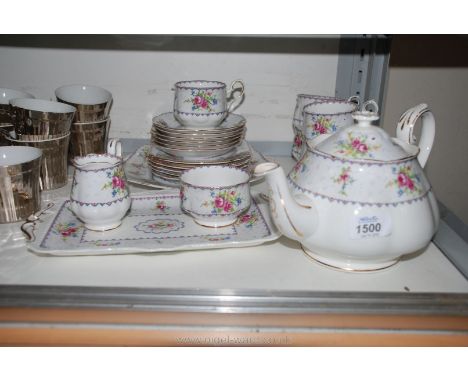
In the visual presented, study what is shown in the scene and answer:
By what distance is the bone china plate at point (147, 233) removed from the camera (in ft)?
2.55

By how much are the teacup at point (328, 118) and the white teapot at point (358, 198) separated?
0.34 m

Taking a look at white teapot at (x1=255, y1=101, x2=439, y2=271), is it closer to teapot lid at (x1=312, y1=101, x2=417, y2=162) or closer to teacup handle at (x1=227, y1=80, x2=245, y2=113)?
teapot lid at (x1=312, y1=101, x2=417, y2=162)

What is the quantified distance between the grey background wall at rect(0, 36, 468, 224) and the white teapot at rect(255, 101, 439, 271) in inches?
21.4

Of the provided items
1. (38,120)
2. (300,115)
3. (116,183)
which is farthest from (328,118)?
(38,120)

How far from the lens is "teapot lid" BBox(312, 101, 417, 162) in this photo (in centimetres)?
69

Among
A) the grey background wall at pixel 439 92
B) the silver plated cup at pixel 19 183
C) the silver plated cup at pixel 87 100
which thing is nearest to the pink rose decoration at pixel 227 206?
the silver plated cup at pixel 19 183

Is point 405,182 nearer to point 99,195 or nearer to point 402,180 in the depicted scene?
point 402,180

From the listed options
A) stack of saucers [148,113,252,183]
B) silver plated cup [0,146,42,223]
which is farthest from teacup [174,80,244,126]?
silver plated cup [0,146,42,223]

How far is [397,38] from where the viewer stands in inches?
49.0

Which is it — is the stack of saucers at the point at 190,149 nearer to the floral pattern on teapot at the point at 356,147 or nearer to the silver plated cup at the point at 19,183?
the silver plated cup at the point at 19,183

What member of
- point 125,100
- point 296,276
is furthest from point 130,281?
point 125,100

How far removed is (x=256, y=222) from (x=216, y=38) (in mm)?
546

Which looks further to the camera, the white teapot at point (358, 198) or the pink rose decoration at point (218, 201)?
the pink rose decoration at point (218, 201)

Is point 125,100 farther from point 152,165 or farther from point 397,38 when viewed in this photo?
point 397,38
